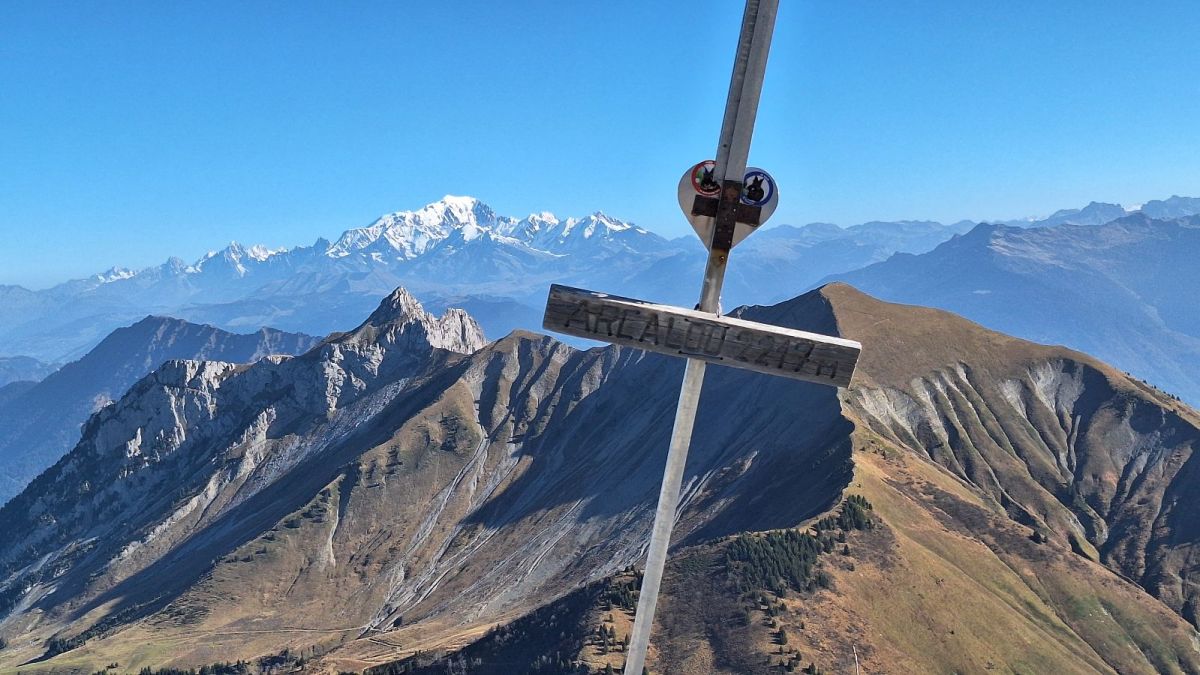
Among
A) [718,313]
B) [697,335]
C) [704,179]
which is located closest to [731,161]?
[704,179]

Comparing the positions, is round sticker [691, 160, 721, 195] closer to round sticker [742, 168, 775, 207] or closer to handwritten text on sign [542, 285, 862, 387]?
round sticker [742, 168, 775, 207]

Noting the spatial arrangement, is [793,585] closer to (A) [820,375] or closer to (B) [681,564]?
(B) [681,564]

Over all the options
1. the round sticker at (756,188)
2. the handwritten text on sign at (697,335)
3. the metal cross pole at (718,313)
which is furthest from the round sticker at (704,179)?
the handwritten text on sign at (697,335)

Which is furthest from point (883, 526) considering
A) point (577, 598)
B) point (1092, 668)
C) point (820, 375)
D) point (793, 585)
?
point (820, 375)

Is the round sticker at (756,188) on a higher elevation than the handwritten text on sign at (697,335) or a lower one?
higher

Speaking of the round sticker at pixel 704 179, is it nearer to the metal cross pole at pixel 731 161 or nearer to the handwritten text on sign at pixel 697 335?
the metal cross pole at pixel 731 161

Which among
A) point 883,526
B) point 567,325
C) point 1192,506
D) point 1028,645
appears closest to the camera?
point 567,325

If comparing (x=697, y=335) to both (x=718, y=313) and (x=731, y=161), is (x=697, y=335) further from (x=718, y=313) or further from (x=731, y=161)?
(x=731, y=161)

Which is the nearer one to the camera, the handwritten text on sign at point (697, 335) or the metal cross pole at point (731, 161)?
the metal cross pole at point (731, 161)
